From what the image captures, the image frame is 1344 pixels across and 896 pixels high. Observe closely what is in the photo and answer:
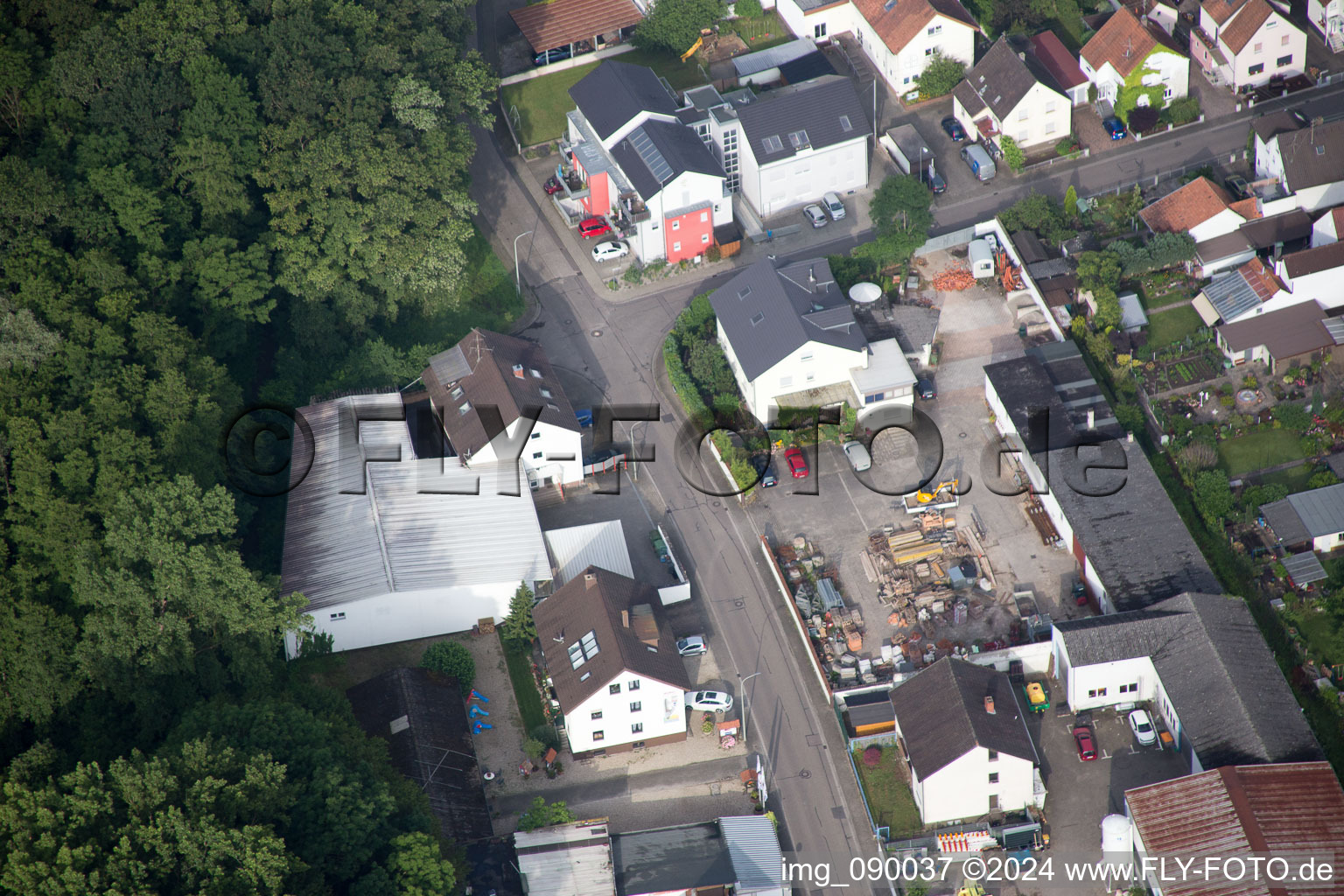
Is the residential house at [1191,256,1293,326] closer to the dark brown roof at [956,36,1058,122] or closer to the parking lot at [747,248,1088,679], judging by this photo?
the parking lot at [747,248,1088,679]

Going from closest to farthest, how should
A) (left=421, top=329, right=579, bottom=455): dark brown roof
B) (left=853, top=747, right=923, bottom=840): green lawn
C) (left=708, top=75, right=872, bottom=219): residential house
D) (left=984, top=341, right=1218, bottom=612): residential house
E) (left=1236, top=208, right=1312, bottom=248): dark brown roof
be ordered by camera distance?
(left=853, top=747, right=923, bottom=840): green lawn < (left=984, top=341, right=1218, bottom=612): residential house < (left=421, top=329, right=579, bottom=455): dark brown roof < (left=1236, top=208, right=1312, bottom=248): dark brown roof < (left=708, top=75, right=872, bottom=219): residential house

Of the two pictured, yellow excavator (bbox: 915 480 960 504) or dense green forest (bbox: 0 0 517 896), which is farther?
yellow excavator (bbox: 915 480 960 504)

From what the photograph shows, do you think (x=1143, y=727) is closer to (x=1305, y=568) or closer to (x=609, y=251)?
(x=1305, y=568)

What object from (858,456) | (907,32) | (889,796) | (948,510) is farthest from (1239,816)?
(907,32)

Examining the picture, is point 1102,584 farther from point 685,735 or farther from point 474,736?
point 474,736

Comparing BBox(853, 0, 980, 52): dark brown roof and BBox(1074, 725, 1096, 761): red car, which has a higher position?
BBox(853, 0, 980, 52): dark brown roof

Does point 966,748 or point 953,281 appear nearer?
point 966,748

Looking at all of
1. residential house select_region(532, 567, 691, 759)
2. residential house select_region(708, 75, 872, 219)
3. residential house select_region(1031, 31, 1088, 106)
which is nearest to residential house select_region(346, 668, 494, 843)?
residential house select_region(532, 567, 691, 759)
